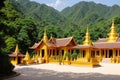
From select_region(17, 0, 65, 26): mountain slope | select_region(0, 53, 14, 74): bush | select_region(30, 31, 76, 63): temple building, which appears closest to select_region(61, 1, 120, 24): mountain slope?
select_region(17, 0, 65, 26): mountain slope

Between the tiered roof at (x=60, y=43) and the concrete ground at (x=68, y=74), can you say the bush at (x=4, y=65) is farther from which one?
the tiered roof at (x=60, y=43)

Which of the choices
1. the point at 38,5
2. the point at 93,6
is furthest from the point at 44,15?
the point at 93,6

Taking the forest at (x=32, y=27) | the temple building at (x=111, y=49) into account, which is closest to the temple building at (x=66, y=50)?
the temple building at (x=111, y=49)

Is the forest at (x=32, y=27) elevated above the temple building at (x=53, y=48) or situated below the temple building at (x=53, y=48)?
above

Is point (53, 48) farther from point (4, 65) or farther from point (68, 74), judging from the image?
point (4, 65)

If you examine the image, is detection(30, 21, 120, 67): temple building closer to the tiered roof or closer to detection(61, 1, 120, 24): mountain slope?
the tiered roof

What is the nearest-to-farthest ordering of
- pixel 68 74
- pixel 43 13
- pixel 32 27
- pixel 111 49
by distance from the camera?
pixel 68 74, pixel 111 49, pixel 32 27, pixel 43 13

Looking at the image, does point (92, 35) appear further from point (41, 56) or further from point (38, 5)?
point (38, 5)

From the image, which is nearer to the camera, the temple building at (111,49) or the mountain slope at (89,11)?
the temple building at (111,49)

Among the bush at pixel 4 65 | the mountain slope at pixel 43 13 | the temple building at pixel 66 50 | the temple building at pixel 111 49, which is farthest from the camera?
the mountain slope at pixel 43 13

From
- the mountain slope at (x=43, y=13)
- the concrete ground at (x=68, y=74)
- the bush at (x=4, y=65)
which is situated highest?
the mountain slope at (x=43, y=13)

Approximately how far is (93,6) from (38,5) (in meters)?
40.3

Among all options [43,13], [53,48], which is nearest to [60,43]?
[53,48]

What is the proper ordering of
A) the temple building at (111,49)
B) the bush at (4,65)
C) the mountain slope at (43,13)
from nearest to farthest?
the bush at (4,65), the temple building at (111,49), the mountain slope at (43,13)
